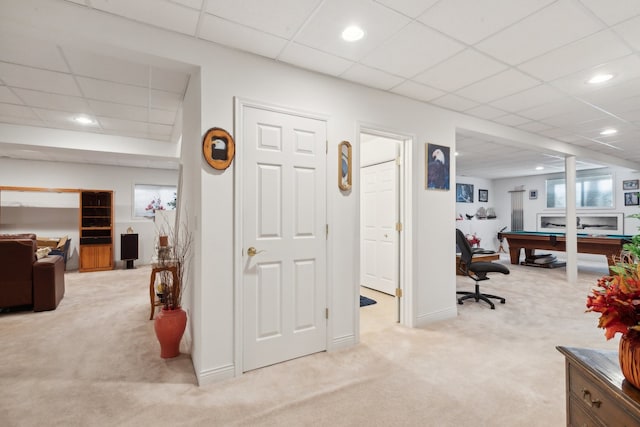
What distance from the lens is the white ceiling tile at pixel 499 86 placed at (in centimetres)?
294

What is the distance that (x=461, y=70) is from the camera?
9.20 ft

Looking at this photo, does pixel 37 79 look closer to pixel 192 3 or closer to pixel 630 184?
pixel 192 3

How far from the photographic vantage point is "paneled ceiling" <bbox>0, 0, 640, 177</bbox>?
1991 millimetres

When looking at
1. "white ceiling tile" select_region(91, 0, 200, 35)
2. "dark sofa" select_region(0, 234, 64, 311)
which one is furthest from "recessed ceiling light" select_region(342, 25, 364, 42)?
"dark sofa" select_region(0, 234, 64, 311)

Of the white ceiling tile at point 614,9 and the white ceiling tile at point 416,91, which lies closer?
the white ceiling tile at point 614,9

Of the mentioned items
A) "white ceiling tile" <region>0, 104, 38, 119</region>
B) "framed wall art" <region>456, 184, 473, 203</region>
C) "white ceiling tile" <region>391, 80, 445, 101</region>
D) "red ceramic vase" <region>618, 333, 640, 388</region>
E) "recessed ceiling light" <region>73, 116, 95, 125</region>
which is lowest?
"red ceramic vase" <region>618, 333, 640, 388</region>

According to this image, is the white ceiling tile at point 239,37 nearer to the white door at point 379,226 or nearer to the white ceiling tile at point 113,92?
the white ceiling tile at point 113,92

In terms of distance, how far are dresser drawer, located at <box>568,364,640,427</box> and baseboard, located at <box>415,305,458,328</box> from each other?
2.27 metres

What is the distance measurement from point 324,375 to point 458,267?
465 cm

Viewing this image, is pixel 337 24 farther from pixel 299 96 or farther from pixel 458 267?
pixel 458 267

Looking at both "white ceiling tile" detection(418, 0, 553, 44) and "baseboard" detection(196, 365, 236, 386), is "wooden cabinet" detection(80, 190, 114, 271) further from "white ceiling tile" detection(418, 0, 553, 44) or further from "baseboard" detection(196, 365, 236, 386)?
"white ceiling tile" detection(418, 0, 553, 44)

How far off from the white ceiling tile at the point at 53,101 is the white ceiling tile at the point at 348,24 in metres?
2.83

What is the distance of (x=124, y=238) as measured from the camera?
23.3 feet

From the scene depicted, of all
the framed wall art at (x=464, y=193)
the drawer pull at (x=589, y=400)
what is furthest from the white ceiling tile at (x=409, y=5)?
the framed wall art at (x=464, y=193)
